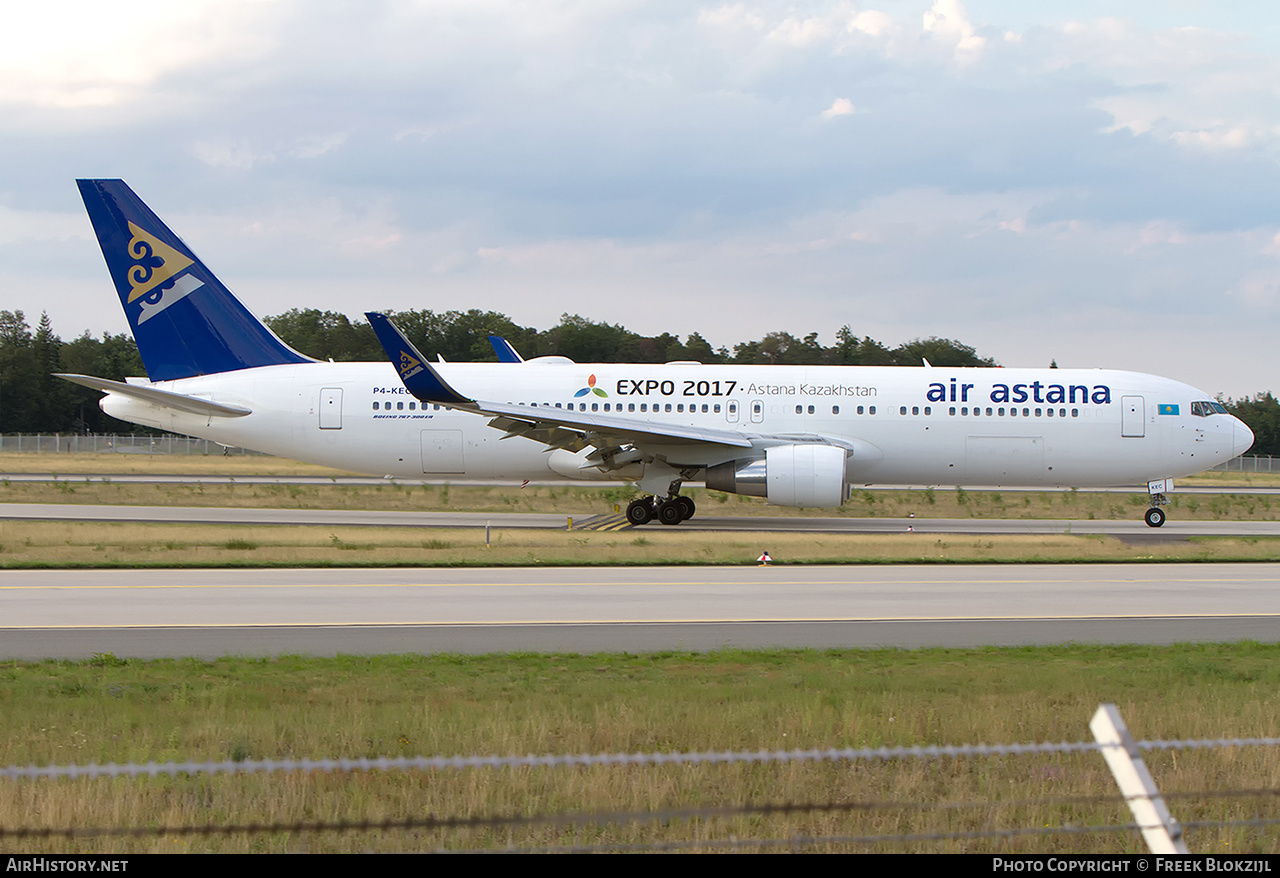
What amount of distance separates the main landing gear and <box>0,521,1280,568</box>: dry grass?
54.5 inches

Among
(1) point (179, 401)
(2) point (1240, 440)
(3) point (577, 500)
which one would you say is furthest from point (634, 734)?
(3) point (577, 500)

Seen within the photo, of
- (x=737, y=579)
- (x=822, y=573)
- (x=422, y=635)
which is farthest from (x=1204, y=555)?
(x=422, y=635)

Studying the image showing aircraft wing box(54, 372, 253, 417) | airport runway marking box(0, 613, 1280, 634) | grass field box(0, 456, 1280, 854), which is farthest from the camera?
aircraft wing box(54, 372, 253, 417)

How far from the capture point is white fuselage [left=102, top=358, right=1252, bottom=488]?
93.6 ft

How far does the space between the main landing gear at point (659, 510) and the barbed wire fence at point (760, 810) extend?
65.7 ft

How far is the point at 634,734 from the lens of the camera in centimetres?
811

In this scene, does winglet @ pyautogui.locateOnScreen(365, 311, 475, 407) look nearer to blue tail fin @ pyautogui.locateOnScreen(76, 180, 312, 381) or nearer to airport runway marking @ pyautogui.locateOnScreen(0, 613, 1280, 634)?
blue tail fin @ pyautogui.locateOnScreen(76, 180, 312, 381)

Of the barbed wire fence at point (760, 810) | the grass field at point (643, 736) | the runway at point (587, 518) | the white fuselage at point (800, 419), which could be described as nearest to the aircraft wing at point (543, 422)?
the white fuselage at point (800, 419)

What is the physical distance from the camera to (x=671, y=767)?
7312 millimetres

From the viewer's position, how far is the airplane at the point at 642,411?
28484 mm

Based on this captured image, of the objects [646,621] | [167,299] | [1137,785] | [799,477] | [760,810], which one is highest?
[167,299]

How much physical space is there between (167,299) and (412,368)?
28.9ft

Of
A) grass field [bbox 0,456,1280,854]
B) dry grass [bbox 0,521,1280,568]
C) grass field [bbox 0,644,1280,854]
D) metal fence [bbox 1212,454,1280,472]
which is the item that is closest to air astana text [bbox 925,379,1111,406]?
dry grass [bbox 0,521,1280,568]

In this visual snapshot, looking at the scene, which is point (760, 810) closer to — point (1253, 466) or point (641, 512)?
point (641, 512)
